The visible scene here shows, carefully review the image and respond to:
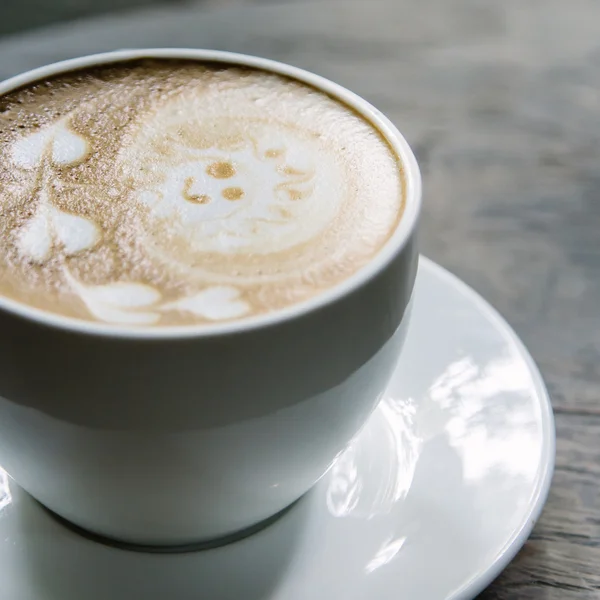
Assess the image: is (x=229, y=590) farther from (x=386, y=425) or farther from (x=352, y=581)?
(x=386, y=425)

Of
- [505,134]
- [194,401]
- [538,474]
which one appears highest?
[194,401]

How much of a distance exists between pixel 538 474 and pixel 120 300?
378 mm

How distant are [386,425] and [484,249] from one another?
40 centimetres

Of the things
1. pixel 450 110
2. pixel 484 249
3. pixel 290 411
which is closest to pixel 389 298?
pixel 290 411

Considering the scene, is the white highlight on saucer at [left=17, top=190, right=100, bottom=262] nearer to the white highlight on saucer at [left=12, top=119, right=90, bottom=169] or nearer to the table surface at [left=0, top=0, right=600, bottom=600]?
the white highlight on saucer at [left=12, top=119, right=90, bottom=169]

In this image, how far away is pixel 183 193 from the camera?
66 cm

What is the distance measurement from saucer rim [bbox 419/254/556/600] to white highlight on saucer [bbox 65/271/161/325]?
0.30 meters

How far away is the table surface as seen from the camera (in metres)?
0.85

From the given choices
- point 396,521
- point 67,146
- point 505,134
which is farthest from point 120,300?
point 505,134

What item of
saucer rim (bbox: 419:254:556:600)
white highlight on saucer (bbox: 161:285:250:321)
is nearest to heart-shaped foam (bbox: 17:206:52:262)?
white highlight on saucer (bbox: 161:285:250:321)

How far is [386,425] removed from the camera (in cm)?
81

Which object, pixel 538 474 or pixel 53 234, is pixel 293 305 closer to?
pixel 53 234

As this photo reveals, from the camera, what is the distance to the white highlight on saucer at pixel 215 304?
0.56 meters

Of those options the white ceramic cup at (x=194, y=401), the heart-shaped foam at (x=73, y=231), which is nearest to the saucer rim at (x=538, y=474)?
the white ceramic cup at (x=194, y=401)
